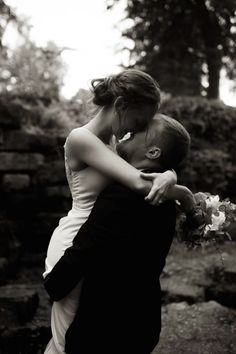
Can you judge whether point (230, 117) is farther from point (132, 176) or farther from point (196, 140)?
point (132, 176)

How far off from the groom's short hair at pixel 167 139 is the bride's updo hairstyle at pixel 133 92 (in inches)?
6.5

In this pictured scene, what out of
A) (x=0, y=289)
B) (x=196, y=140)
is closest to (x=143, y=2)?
(x=196, y=140)

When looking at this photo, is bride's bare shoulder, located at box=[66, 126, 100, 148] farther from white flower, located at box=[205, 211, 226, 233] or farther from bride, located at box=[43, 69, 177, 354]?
white flower, located at box=[205, 211, 226, 233]

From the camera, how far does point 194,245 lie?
2994mm

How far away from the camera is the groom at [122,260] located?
2.38m

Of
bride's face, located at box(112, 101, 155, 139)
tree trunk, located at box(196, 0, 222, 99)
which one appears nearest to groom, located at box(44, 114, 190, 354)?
bride's face, located at box(112, 101, 155, 139)

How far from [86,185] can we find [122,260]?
502 millimetres

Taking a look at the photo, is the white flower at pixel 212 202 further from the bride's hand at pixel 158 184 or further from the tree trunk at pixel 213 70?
the tree trunk at pixel 213 70

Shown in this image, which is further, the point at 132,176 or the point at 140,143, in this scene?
the point at 140,143

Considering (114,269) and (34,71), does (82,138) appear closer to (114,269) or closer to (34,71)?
(114,269)

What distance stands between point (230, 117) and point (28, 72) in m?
4.32

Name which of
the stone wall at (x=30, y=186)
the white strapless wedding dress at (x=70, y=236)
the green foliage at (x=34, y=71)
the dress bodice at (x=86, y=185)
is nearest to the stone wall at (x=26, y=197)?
the stone wall at (x=30, y=186)

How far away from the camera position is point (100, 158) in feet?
8.21

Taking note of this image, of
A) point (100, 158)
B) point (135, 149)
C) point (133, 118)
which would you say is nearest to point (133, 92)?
point (133, 118)
